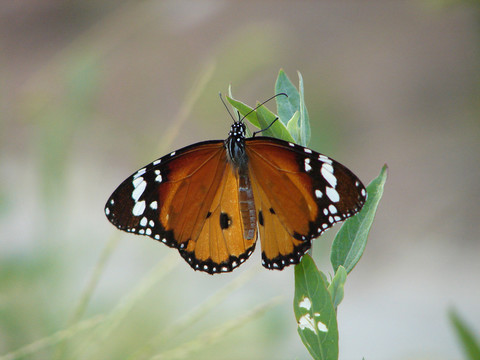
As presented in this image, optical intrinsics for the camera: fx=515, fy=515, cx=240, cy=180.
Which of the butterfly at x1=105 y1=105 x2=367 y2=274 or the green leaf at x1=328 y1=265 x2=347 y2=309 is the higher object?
the butterfly at x1=105 y1=105 x2=367 y2=274

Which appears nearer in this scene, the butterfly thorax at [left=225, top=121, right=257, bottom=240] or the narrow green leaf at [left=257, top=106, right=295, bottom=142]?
the narrow green leaf at [left=257, top=106, right=295, bottom=142]

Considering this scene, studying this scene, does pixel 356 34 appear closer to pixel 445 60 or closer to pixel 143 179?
pixel 445 60

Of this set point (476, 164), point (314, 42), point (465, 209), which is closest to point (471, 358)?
point (465, 209)

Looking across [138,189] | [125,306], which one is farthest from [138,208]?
[125,306]

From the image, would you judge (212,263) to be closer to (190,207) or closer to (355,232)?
(190,207)

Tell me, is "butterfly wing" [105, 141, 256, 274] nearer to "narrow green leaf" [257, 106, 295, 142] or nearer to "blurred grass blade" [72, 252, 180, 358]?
"blurred grass blade" [72, 252, 180, 358]

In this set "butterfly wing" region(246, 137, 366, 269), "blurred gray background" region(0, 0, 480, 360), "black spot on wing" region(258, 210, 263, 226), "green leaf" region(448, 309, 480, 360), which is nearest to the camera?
"green leaf" region(448, 309, 480, 360)

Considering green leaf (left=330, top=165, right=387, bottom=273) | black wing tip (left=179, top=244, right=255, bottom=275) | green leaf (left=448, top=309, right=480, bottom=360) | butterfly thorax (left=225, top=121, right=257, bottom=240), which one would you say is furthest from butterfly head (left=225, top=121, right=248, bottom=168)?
green leaf (left=448, top=309, right=480, bottom=360)
